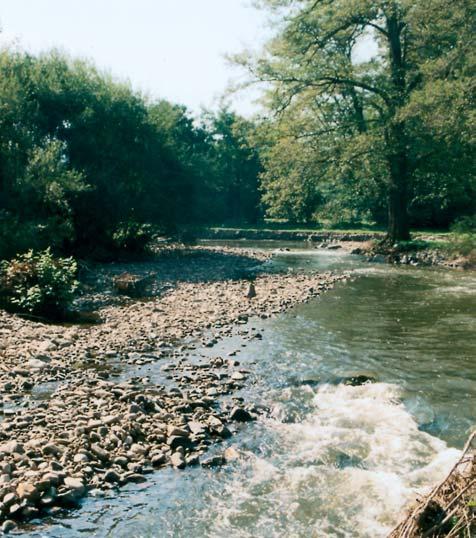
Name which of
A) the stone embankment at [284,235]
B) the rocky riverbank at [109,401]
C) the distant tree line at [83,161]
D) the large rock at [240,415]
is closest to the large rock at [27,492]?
the rocky riverbank at [109,401]

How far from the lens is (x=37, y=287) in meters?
14.8

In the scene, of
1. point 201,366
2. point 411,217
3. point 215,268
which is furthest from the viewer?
point 411,217

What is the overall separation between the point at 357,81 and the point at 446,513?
101 ft

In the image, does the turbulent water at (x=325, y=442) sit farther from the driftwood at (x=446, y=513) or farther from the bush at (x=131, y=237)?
the bush at (x=131, y=237)

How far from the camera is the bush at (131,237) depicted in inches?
1130

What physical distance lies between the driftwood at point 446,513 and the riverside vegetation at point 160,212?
3.33m

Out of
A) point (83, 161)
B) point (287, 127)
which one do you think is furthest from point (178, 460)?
point (287, 127)

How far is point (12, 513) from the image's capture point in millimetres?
5543

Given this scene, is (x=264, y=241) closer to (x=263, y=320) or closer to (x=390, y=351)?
(x=263, y=320)

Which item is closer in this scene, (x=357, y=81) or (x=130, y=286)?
(x=130, y=286)

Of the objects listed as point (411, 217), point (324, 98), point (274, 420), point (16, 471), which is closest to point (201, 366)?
point (274, 420)

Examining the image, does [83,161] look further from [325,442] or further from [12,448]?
[325,442]

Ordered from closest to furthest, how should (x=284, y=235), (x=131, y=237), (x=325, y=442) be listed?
(x=325, y=442) < (x=131, y=237) < (x=284, y=235)

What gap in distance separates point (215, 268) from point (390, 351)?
15.3 meters
